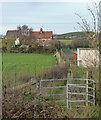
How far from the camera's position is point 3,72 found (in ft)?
13.0

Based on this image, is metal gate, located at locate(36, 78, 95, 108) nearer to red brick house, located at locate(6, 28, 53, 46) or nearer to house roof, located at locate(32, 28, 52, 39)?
red brick house, located at locate(6, 28, 53, 46)

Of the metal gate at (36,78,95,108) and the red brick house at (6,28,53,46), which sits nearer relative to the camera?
the metal gate at (36,78,95,108)

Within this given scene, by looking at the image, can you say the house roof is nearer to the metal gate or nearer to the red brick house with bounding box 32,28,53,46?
the red brick house with bounding box 32,28,53,46

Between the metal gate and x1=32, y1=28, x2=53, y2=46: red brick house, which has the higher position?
x1=32, y1=28, x2=53, y2=46: red brick house

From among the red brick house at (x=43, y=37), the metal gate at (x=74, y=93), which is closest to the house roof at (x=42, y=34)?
the red brick house at (x=43, y=37)

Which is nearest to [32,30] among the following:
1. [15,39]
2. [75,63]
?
[15,39]

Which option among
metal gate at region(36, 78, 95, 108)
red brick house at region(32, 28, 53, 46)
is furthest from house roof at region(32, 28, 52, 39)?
metal gate at region(36, 78, 95, 108)

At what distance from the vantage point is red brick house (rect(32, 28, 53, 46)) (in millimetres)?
5738

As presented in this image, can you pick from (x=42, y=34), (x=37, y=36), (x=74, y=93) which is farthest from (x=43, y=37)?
(x=74, y=93)

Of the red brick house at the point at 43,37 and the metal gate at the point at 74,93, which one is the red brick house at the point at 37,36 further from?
the metal gate at the point at 74,93

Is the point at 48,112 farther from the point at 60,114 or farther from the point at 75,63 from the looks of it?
the point at 75,63

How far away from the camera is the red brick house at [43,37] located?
18.8 feet

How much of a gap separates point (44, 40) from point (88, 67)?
212 cm

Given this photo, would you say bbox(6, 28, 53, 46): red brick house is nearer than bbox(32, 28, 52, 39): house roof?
Yes
